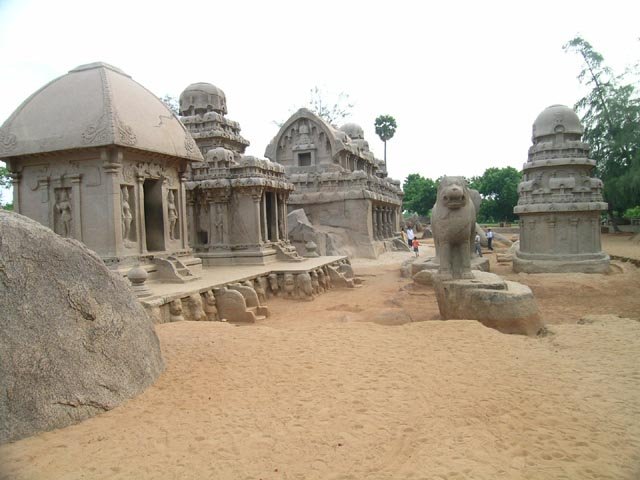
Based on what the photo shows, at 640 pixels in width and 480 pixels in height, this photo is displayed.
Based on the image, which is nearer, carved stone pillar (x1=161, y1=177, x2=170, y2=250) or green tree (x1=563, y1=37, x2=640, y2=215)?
carved stone pillar (x1=161, y1=177, x2=170, y2=250)

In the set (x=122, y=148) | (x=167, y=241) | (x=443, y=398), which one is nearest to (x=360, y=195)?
(x=167, y=241)

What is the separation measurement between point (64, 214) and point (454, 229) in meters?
7.86

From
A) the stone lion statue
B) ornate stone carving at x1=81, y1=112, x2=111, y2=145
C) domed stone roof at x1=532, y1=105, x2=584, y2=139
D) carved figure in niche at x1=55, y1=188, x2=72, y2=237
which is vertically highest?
domed stone roof at x1=532, y1=105, x2=584, y2=139

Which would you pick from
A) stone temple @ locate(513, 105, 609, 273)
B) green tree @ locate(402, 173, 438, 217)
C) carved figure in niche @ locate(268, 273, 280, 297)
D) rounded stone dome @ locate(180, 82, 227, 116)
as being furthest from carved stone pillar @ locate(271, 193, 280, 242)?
green tree @ locate(402, 173, 438, 217)

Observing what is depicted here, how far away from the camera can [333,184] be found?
2345 cm

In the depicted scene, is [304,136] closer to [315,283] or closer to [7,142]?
[315,283]

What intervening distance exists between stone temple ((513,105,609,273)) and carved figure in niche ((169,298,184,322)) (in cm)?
1181

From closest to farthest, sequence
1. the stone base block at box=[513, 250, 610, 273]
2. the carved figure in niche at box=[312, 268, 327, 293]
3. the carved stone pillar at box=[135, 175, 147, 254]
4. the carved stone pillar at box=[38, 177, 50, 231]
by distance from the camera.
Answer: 1. the carved stone pillar at box=[38, 177, 50, 231]
2. the carved stone pillar at box=[135, 175, 147, 254]
3. the carved figure in niche at box=[312, 268, 327, 293]
4. the stone base block at box=[513, 250, 610, 273]

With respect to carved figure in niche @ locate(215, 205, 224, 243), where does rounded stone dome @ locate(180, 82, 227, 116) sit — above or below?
above

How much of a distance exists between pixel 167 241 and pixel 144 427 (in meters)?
8.30

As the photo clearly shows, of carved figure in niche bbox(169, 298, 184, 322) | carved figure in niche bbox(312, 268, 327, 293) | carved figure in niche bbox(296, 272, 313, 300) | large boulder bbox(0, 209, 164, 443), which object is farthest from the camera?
carved figure in niche bbox(312, 268, 327, 293)

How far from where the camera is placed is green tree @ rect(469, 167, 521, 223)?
1935 inches

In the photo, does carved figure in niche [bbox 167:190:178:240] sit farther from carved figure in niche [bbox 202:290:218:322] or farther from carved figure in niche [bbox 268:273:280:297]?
carved figure in niche [bbox 268:273:280:297]

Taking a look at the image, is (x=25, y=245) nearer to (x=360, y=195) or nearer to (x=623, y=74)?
(x=360, y=195)
